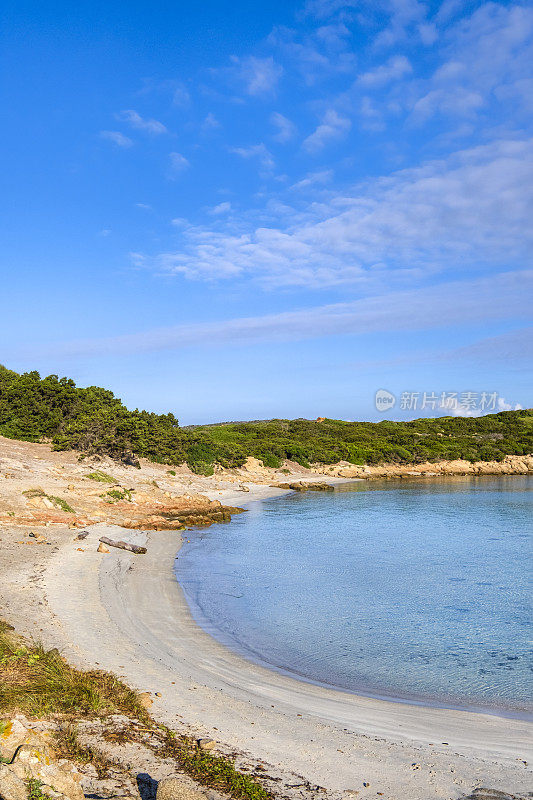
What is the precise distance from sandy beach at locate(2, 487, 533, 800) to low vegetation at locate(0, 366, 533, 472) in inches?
984

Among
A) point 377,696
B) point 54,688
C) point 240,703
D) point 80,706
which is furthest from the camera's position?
point 377,696

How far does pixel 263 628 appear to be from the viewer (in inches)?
602

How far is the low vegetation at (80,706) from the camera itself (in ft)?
22.1

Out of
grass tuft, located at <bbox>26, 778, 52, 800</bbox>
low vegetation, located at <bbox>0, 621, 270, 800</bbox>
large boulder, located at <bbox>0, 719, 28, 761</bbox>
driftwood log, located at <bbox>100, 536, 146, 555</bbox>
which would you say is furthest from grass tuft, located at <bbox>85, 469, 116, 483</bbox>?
grass tuft, located at <bbox>26, 778, 52, 800</bbox>

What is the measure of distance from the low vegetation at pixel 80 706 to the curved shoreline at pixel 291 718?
25.0 inches

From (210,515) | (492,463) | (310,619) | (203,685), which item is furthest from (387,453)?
(203,685)

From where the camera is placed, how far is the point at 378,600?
733 inches

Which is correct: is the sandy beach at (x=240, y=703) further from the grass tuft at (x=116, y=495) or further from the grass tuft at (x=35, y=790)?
the grass tuft at (x=116, y=495)

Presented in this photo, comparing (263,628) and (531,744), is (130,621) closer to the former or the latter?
(263,628)

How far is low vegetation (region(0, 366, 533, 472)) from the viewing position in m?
47.6

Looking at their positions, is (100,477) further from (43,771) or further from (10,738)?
(43,771)

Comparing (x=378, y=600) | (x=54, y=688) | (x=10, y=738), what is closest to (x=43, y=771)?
(x=10, y=738)

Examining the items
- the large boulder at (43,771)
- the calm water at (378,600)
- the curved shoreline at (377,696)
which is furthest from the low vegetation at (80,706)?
the calm water at (378,600)

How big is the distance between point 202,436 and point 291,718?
56318 millimetres
